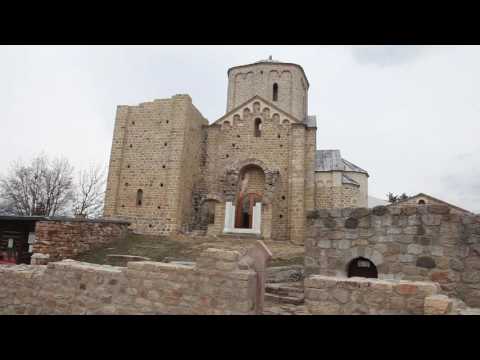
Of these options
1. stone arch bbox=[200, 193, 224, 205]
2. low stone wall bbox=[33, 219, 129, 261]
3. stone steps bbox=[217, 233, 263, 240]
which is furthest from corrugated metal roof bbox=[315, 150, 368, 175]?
low stone wall bbox=[33, 219, 129, 261]

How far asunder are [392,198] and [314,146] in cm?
3145

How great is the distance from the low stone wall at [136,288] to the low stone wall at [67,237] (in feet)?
15.0

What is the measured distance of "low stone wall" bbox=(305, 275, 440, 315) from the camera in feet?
13.9

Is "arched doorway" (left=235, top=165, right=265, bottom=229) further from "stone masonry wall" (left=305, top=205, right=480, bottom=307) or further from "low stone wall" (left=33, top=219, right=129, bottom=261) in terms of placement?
"stone masonry wall" (left=305, top=205, right=480, bottom=307)

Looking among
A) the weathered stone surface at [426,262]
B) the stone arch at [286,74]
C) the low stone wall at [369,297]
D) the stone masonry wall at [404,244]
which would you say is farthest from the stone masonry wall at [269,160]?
the low stone wall at [369,297]

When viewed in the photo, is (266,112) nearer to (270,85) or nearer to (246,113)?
(246,113)

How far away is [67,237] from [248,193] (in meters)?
10.6

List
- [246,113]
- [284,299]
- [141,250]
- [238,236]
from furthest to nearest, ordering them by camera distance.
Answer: [246,113] < [238,236] < [141,250] < [284,299]

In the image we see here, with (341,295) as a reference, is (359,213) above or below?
above

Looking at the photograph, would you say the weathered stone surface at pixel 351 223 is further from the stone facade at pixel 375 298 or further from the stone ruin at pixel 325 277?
the stone facade at pixel 375 298

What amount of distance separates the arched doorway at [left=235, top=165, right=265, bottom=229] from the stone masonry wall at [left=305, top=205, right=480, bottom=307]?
12257 mm

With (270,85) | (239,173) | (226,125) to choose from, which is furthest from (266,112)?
(270,85)

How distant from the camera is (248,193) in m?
20.8
